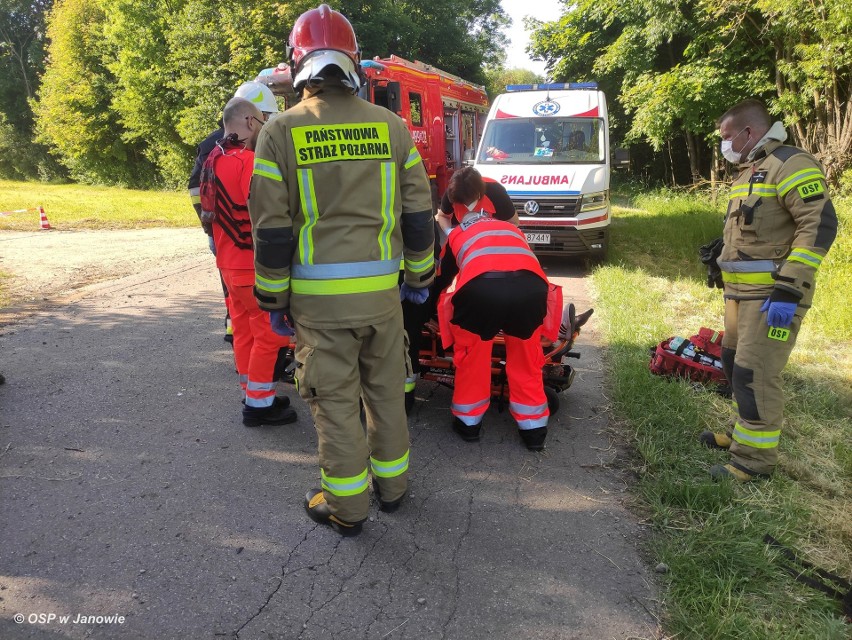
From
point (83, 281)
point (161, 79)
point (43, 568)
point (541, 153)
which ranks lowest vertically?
point (43, 568)

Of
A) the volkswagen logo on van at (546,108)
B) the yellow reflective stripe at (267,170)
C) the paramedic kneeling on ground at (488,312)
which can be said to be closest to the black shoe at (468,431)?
the paramedic kneeling on ground at (488,312)

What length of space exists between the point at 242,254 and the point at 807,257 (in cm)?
329

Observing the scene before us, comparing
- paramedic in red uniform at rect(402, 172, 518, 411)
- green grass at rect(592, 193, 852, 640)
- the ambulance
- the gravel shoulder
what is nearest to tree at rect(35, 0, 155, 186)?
the gravel shoulder

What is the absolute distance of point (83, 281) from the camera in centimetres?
855

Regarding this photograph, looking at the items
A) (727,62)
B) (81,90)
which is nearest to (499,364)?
(727,62)

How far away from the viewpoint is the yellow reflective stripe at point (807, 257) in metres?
3.06

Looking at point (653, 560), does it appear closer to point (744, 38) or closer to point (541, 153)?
point (541, 153)

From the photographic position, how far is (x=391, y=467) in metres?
3.03

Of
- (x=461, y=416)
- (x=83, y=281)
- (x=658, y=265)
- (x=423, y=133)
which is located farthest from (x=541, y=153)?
(x=83, y=281)

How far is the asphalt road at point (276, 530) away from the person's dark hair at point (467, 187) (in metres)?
1.57

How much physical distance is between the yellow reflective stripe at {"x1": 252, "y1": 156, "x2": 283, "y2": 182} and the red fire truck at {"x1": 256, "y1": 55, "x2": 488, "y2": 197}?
6.96 metres

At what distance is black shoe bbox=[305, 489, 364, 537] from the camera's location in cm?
290

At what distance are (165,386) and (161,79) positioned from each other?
26257 mm

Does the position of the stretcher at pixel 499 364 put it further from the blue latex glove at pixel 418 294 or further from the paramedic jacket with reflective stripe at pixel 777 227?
the paramedic jacket with reflective stripe at pixel 777 227
